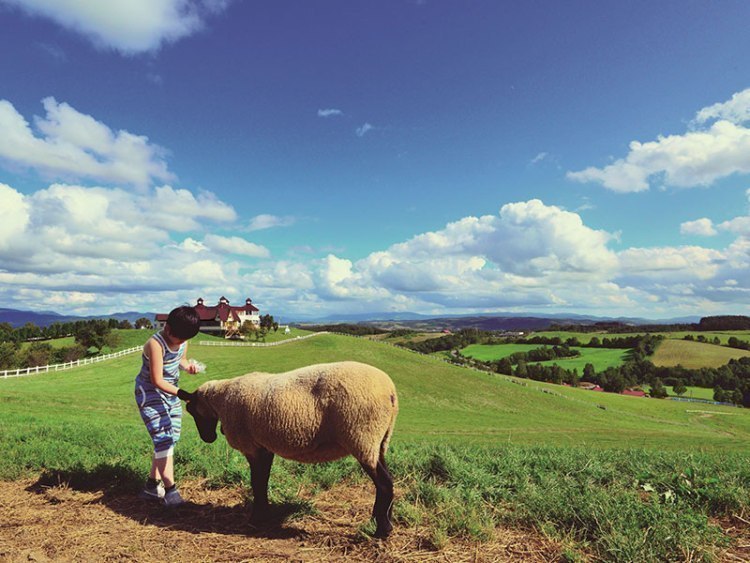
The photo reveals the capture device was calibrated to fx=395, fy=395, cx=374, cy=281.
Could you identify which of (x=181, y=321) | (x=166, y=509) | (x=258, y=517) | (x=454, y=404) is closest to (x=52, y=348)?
(x=454, y=404)

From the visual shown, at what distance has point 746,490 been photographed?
17.3 feet

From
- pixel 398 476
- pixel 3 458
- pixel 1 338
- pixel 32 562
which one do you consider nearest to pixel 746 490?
pixel 398 476

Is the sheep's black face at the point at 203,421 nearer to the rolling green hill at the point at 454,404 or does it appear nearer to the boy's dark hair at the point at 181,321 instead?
the boy's dark hair at the point at 181,321

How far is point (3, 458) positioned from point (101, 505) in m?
3.11

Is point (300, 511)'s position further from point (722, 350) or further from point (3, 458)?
point (722, 350)

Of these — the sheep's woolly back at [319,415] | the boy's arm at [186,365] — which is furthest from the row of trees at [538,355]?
the sheep's woolly back at [319,415]

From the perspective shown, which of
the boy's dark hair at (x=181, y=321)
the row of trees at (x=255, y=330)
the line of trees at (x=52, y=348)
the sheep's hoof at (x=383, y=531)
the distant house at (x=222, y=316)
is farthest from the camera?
the distant house at (x=222, y=316)

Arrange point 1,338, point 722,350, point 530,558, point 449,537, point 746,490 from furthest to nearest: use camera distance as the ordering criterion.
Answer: point 722,350 → point 1,338 → point 746,490 → point 449,537 → point 530,558

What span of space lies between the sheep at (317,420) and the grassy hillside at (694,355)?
5866 inches

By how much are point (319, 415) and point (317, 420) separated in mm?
66

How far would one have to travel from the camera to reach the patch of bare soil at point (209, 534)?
4.32 meters

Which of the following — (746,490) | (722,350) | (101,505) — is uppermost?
(746,490)

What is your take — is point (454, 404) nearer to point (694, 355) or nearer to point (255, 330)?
point (255, 330)

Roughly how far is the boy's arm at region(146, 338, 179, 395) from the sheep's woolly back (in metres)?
1.07
